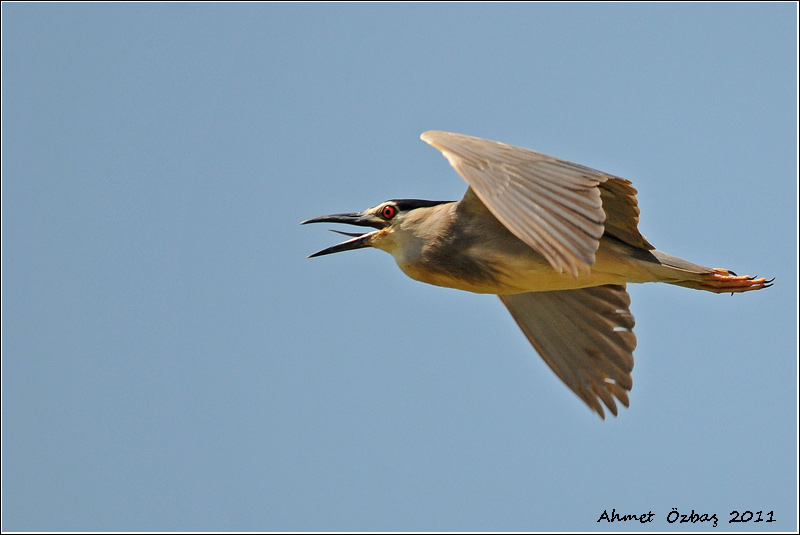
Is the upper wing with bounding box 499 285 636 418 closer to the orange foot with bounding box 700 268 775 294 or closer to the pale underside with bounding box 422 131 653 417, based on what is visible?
the pale underside with bounding box 422 131 653 417

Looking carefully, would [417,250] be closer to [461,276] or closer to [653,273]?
[461,276]

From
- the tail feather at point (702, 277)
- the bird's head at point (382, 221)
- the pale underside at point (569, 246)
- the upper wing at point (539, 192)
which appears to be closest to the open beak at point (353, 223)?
the bird's head at point (382, 221)

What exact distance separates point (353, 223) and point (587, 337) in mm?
2274

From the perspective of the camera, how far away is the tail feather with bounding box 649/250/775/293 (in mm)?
7750

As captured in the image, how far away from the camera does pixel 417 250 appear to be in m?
7.90

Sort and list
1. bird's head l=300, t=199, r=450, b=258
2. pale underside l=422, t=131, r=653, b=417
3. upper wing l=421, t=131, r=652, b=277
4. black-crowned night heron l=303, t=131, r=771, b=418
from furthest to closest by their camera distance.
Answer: bird's head l=300, t=199, r=450, b=258 < black-crowned night heron l=303, t=131, r=771, b=418 < pale underside l=422, t=131, r=653, b=417 < upper wing l=421, t=131, r=652, b=277

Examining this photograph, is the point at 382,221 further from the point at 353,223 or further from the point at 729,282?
the point at 729,282

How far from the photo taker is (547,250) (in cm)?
578

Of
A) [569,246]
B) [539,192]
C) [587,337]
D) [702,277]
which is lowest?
[587,337]

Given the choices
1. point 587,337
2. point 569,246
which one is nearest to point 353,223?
point 587,337

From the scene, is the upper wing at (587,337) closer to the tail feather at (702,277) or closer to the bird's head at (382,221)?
the tail feather at (702,277)

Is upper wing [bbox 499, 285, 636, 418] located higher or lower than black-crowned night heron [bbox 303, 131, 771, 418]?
lower

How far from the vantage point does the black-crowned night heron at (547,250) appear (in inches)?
240

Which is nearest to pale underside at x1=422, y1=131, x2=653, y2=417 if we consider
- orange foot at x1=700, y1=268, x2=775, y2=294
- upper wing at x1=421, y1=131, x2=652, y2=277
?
upper wing at x1=421, y1=131, x2=652, y2=277
